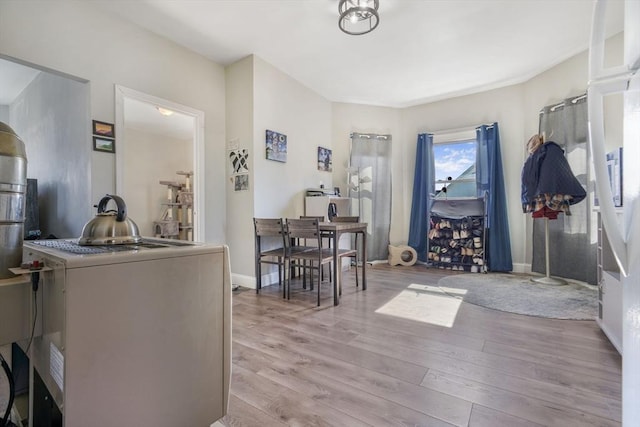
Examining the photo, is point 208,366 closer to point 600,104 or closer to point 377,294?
point 600,104

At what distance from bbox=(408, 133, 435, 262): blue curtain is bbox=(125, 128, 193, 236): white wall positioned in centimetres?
500

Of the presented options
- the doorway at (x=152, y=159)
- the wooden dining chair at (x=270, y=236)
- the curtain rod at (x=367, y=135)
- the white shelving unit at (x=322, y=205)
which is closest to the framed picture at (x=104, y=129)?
the wooden dining chair at (x=270, y=236)

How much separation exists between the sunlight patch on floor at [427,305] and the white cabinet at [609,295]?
3.12ft

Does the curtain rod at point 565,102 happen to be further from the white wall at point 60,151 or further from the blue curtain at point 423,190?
the white wall at point 60,151

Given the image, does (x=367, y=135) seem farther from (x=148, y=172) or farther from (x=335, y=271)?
(x=148, y=172)

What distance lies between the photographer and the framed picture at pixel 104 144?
2.44 metres

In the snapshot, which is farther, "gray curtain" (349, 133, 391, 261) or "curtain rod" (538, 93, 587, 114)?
"gray curtain" (349, 133, 391, 261)

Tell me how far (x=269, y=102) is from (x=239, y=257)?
197 centimetres

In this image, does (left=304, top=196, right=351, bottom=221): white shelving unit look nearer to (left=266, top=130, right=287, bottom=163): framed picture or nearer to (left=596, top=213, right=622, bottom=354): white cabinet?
(left=266, top=130, right=287, bottom=163): framed picture

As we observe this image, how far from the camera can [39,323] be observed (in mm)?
835

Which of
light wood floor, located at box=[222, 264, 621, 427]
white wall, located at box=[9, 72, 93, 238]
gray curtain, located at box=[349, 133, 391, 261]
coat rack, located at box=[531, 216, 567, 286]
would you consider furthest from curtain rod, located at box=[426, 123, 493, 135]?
white wall, located at box=[9, 72, 93, 238]

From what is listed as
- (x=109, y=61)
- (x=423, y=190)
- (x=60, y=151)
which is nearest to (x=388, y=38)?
(x=423, y=190)

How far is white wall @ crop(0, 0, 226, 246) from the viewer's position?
211 cm

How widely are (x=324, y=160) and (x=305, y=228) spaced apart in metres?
2.08
